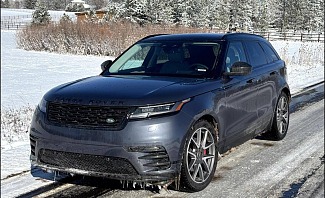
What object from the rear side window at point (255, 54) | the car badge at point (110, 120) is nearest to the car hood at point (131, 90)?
the car badge at point (110, 120)

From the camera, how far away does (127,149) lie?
390cm

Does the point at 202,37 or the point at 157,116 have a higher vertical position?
the point at 202,37

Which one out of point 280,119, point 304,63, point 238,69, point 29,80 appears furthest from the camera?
point 304,63

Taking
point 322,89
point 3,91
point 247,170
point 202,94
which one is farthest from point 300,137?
Result: point 3,91

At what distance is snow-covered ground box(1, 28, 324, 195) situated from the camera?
578 cm

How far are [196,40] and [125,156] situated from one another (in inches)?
Result: 90.3

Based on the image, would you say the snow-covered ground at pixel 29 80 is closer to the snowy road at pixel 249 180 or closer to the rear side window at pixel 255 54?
the snowy road at pixel 249 180

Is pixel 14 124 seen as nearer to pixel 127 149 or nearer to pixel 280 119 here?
pixel 127 149

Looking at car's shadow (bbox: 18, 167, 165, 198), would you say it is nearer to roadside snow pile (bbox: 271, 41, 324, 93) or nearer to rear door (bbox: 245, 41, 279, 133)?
rear door (bbox: 245, 41, 279, 133)

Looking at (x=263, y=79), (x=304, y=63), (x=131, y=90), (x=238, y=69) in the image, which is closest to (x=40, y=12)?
(x=263, y=79)

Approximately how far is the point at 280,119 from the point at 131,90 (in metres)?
3.27

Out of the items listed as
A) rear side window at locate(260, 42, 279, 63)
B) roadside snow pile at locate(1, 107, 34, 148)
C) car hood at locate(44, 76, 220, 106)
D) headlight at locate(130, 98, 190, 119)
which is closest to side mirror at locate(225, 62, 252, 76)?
car hood at locate(44, 76, 220, 106)

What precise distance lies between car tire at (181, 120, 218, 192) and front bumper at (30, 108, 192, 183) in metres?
0.18

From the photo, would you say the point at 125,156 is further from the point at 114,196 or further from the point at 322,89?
the point at 322,89
